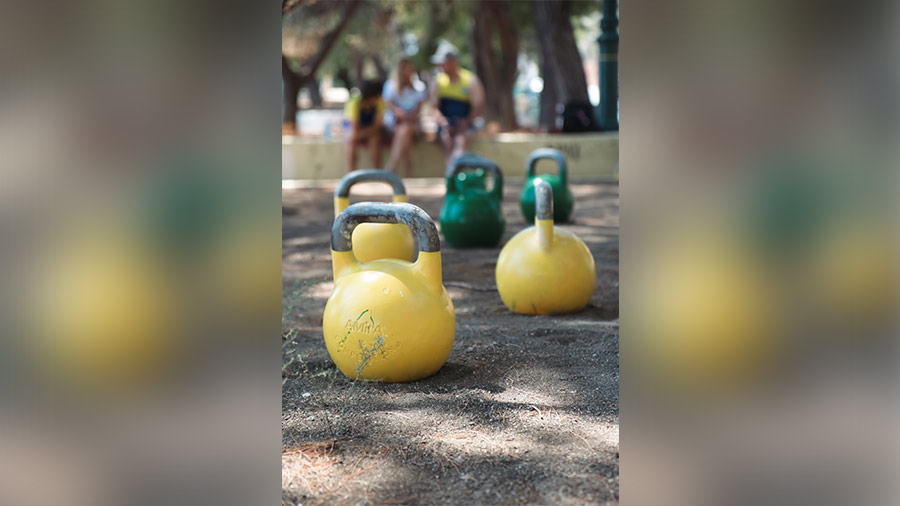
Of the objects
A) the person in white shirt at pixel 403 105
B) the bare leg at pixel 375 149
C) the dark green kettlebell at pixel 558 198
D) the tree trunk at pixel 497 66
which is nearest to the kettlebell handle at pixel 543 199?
the dark green kettlebell at pixel 558 198

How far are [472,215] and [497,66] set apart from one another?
13.0 m

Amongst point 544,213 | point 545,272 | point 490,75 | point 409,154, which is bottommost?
point 545,272

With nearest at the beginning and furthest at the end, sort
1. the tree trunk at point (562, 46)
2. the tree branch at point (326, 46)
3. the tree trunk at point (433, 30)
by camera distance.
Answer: the tree trunk at point (562, 46), the tree branch at point (326, 46), the tree trunk at point (433, 30)

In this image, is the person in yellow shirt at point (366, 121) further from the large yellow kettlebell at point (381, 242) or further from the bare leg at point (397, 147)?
the large yellow kettlebell at point (381, 242)

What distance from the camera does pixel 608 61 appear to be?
13.5 metres

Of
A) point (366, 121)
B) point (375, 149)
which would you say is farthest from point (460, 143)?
point (366, 121)

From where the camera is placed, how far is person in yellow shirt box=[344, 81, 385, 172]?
12.8m

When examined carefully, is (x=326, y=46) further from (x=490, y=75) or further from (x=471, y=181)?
(x=471, y=181)

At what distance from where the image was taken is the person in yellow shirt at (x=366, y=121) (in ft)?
42.1

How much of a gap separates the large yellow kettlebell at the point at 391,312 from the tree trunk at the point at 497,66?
15.5 meters

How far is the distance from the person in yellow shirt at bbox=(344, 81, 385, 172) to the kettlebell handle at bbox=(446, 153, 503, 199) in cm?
568
